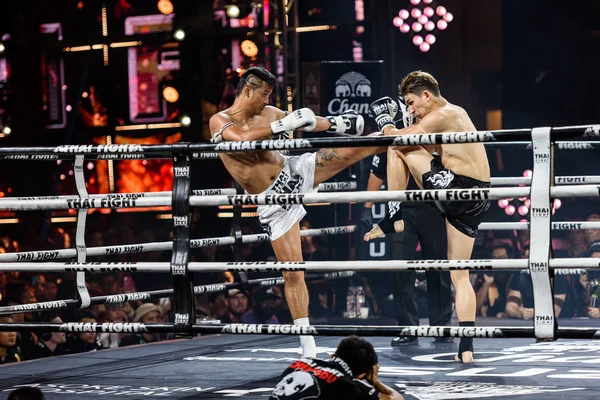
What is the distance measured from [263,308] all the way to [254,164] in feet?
11.6

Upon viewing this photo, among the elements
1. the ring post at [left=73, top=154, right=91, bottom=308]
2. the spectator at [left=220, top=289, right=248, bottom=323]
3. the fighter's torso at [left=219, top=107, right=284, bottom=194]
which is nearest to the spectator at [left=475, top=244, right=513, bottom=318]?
the spectator at [left=220, top=289, right=248, bottom=323]

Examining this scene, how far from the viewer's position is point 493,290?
300 inches

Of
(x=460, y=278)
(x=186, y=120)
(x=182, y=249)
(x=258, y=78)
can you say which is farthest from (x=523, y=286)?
(x=186, y=120)

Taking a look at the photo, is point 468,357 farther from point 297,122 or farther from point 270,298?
point 270,298

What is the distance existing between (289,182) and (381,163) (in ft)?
3.98

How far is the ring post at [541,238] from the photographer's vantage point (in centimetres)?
315

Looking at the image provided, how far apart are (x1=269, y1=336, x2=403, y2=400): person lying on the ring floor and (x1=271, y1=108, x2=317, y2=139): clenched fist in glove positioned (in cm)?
121

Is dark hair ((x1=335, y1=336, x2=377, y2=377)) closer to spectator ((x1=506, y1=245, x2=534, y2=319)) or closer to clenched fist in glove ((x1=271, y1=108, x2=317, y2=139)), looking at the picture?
clenched fist in glove ((x1=271, y1=108, x2=317, y2=139))

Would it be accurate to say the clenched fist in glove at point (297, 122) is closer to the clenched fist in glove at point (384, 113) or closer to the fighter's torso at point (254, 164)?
the fighter's torso at point (254, 164)

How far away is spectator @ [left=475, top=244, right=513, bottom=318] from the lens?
7539 millimetres

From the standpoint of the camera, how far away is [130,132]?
1104 cm

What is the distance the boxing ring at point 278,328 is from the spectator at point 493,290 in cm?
220

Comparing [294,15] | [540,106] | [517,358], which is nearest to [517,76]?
[540,106]

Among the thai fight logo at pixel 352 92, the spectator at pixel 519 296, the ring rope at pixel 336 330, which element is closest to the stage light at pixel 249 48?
the thai fight logo at pixel 352 92
